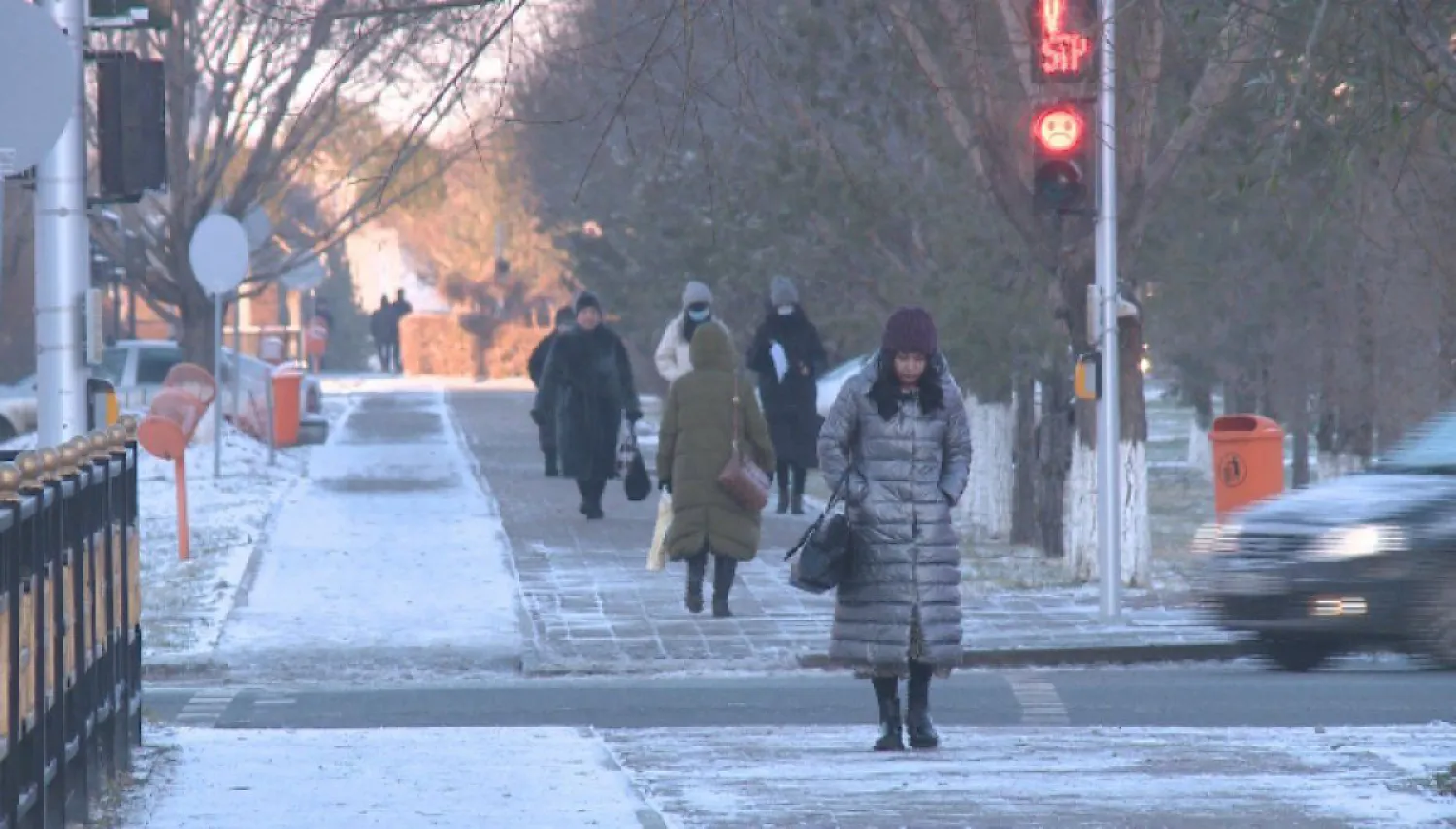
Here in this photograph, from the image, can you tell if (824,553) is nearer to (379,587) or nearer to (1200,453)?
(379,587)

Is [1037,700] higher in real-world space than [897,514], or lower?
lower

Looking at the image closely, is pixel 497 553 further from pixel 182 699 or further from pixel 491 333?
pixel 491 333

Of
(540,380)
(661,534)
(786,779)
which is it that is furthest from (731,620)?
(540,380)

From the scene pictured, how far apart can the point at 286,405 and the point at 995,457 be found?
42.4 ft

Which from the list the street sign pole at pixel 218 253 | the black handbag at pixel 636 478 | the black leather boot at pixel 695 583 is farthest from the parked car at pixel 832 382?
the black leather boot at pixel 695 583

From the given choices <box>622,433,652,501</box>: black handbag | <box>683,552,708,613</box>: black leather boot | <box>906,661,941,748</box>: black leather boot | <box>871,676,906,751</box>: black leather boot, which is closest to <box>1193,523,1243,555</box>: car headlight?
<box>683,552,708,613</box>: black leather boot

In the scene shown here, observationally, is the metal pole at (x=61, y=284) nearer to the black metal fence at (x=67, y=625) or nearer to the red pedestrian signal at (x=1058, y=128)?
the black metal fence at (x=67, y=625)

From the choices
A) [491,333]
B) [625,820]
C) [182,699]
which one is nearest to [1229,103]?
[182,699]

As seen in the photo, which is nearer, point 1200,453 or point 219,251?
point 219,251

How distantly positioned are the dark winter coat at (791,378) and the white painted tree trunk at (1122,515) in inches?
163

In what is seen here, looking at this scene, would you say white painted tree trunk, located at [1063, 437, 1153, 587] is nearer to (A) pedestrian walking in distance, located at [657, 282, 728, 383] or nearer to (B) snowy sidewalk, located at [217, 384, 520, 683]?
(A) pedestrian walking in distance, located at [657, 282, 728, 383]

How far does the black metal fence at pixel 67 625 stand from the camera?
6.33 metres

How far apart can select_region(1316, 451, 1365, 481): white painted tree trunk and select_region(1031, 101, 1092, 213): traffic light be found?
1174 centimetres

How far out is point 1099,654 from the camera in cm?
1411
